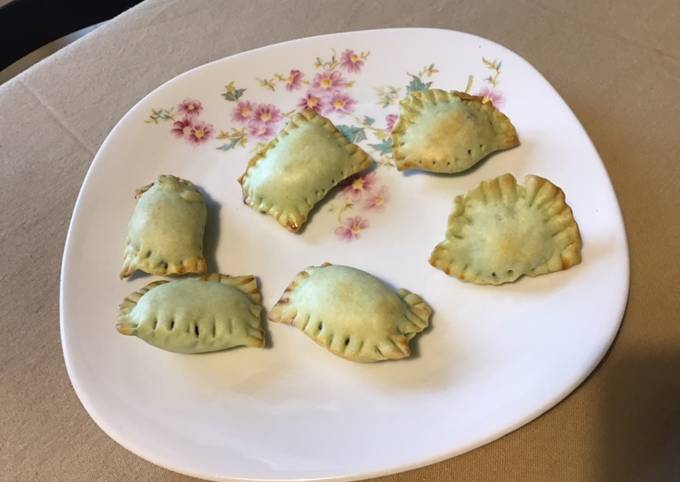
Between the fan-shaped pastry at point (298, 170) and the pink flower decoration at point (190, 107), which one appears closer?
the fan-shaped pastry at point (298, 170)

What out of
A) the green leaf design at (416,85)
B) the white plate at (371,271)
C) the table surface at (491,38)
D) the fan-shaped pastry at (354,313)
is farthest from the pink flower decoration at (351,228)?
the table surface at (491,38)

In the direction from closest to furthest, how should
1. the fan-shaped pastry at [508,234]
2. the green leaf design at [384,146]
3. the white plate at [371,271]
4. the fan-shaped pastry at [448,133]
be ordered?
the white plate at [371,271] → the fan-shaped pastry at [508,234] → the fan-shaped pastry at [448,133] → the green leaf design at [384,146]

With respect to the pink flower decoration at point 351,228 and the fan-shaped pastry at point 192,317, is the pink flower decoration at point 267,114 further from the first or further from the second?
the fan-shaped pastry at point 192,317

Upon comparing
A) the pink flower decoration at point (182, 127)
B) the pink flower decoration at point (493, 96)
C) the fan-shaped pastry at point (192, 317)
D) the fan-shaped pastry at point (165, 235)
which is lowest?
the fan-shaped pastry at point (192, 317)

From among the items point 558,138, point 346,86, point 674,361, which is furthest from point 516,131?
point 674,361

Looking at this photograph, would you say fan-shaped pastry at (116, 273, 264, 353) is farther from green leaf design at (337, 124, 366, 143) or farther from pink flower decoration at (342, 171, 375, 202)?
green leaf design at (337, 124, 366, 143)

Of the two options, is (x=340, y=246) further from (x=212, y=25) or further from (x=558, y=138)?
(x=212, y=25)
